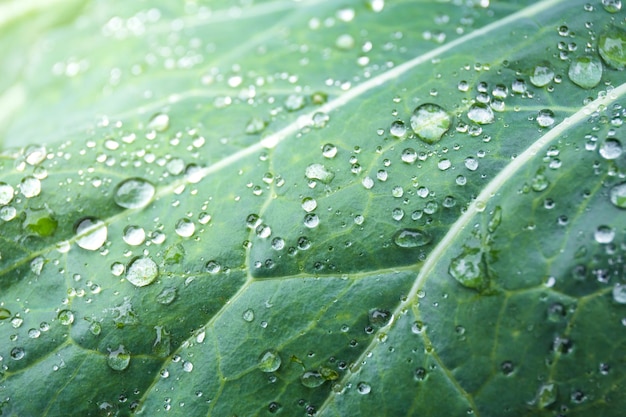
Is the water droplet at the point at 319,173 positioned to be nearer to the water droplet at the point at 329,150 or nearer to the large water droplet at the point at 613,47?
the water droplet at the point at 329,150

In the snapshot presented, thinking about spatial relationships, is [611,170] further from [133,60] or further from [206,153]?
[133,60]

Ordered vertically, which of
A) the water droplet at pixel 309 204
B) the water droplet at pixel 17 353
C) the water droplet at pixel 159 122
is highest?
the water droplet at pixel 159 122

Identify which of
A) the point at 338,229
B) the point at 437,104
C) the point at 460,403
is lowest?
the point at 460,403

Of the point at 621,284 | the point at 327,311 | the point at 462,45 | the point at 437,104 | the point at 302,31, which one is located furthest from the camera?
the point at 302,31

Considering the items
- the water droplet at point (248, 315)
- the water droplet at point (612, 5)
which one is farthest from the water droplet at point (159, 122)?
the water droplet at point (612, 5)

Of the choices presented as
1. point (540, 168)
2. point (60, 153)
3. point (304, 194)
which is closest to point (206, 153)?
point (304, 194)

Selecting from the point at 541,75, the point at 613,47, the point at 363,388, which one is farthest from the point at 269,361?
the point at 613,47
